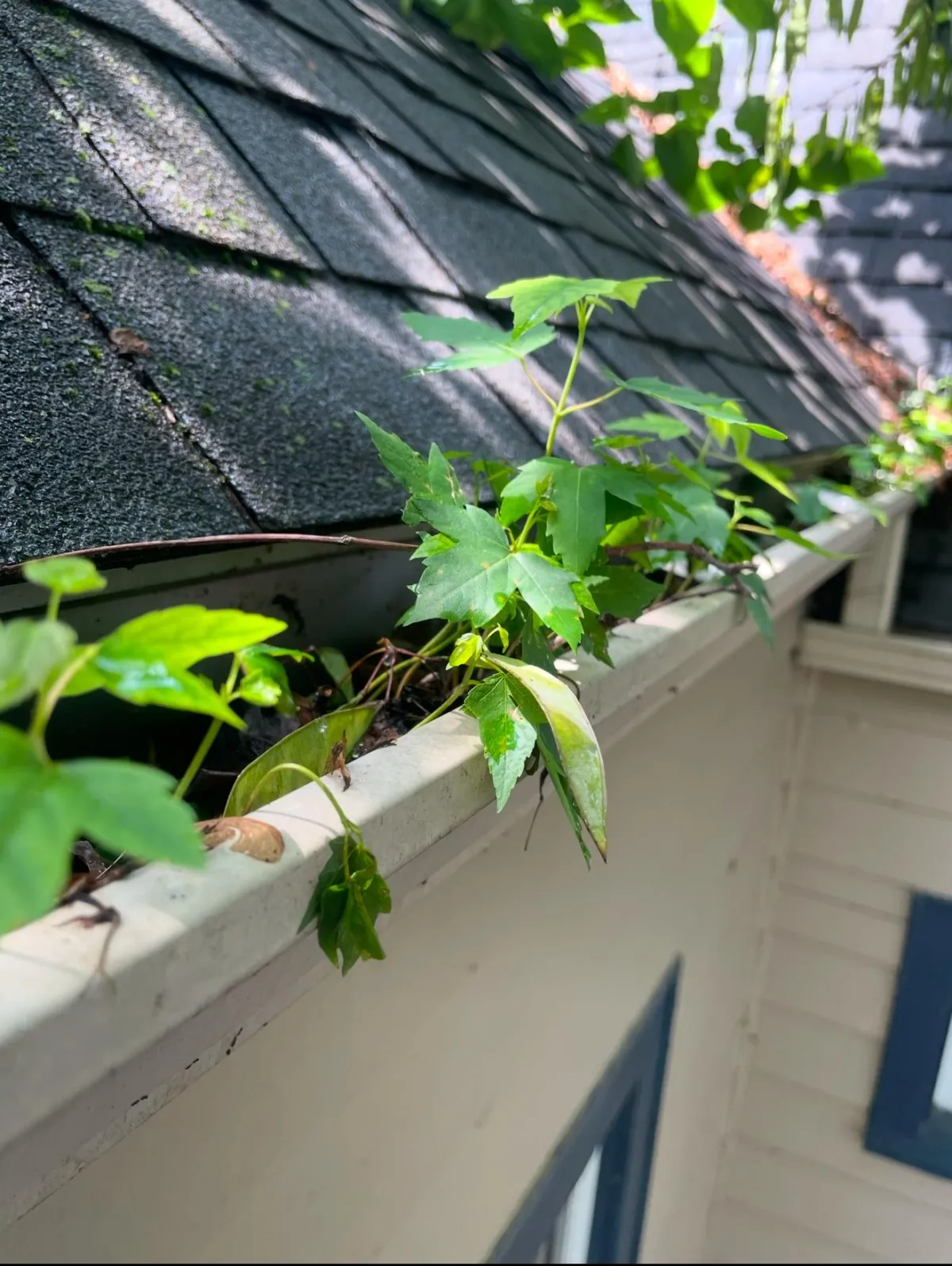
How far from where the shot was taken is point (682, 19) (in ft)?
5.57

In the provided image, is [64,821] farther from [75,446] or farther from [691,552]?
[691,552]

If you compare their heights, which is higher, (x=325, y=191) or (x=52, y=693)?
(x=325, y=191)

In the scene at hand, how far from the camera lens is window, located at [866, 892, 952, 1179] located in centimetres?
213

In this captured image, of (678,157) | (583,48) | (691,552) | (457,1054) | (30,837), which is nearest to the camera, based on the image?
(30,837)

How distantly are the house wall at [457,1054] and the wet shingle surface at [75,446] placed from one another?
547 millimetres

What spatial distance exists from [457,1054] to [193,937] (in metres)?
1.05

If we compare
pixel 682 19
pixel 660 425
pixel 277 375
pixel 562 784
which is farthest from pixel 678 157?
pixel 562 784

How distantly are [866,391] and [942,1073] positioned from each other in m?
1.95

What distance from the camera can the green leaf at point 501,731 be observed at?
0.56 m

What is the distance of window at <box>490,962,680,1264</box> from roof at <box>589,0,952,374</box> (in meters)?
2.22

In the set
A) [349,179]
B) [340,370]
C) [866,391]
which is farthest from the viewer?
[866,391]

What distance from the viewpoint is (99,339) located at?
61cm

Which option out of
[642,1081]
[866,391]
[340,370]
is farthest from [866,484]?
[340,370]

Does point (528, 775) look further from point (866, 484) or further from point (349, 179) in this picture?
point (866, 484)
